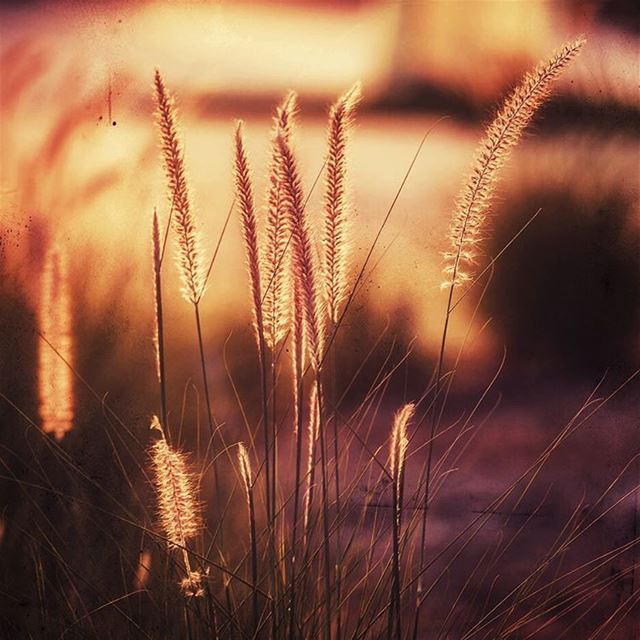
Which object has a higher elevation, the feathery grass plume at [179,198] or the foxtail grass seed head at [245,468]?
the feathery grass plume at [179,198]

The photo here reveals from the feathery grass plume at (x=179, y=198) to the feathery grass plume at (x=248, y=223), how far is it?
10 cm

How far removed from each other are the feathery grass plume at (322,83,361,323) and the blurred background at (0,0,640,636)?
0.52 meters

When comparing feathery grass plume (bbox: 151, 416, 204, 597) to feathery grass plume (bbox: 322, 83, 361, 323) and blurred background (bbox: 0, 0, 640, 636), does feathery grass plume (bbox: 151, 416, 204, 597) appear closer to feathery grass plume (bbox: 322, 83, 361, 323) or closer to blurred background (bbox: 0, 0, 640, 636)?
feathery grass plume (bbox: 322, 83, 361, 323)

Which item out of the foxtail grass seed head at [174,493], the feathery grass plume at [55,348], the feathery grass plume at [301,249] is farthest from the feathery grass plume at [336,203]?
the feathery grass plume at [55,348]

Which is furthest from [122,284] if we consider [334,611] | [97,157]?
[334,611]

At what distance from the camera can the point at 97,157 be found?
2.22 meters

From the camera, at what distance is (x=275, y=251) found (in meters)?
1.65

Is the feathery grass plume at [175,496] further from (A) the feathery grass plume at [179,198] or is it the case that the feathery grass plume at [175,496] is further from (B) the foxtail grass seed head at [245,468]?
(A) the feathery grass plume at [179,198]

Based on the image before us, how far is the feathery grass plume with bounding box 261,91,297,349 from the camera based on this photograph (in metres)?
1.62

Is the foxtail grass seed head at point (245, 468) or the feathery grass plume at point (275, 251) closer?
the foxtail grass seed head at point (245, 468)

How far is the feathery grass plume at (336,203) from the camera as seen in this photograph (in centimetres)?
160

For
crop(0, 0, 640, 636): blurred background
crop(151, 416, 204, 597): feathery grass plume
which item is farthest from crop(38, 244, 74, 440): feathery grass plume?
crop(151, 416, 204, 597): feathery grass plume

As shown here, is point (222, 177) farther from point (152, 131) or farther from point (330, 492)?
point (330, 492)

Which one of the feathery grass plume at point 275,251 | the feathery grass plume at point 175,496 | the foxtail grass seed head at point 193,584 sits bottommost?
the foxtail grass seed head at point 193,584
